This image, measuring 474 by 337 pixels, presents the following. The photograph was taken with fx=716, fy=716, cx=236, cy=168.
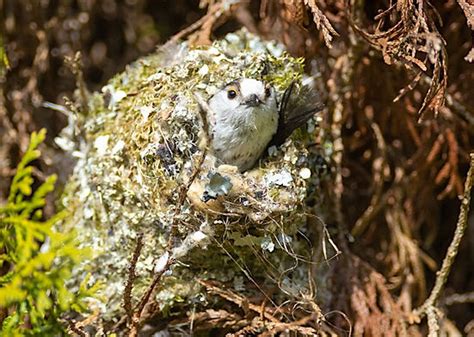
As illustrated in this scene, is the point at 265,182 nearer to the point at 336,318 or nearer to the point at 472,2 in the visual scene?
the point at 336,318

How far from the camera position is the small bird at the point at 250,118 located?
1572 millimetres

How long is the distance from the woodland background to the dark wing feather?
0.16 m

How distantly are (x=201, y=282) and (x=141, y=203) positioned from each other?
22 centimetres

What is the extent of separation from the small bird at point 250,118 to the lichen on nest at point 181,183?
1.2 inches

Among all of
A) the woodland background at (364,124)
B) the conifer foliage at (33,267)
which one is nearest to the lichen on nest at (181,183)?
the woodland background at (364,124)

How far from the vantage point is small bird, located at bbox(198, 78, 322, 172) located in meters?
1.57

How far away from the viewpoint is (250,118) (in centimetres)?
158

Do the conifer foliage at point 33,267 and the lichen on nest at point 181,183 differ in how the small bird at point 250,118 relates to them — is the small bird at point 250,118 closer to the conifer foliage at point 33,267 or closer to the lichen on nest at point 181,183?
the lichen on nest at point 181,183

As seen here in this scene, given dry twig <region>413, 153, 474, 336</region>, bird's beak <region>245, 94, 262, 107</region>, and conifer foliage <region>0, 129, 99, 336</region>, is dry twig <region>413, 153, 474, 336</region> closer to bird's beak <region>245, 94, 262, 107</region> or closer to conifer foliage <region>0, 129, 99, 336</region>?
bird's beak <region>245, 94, 262, 107</region>

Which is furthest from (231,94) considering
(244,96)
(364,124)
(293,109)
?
(364,124)

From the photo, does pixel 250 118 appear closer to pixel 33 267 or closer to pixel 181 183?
pixel 181 183

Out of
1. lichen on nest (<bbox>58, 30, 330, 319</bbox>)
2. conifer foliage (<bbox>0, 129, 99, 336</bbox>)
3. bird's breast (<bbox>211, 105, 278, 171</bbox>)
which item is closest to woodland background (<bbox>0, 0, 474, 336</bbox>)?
lichen on nest (<bbox>58, 30, 330, 319</bbox>)

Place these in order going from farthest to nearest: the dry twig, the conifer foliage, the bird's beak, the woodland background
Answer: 1. the woodland background
2. the bird's beak
3. the dry twig
4. the conifer foliage

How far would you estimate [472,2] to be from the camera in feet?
4.76
